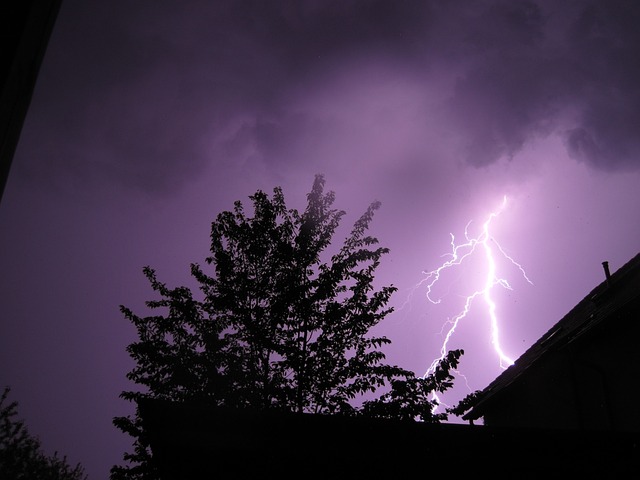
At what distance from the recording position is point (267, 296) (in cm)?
1003

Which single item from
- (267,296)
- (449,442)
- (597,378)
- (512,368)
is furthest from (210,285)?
(512,368)

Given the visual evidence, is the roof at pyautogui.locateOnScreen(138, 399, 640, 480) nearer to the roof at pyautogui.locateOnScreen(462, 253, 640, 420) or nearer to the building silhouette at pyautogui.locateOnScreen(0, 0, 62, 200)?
the building silhouette at pyautogui.locateOnScreen(0, 0, 62, 200)

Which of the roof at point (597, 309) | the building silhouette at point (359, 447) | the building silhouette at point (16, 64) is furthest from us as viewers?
the roof at point (597, 309)

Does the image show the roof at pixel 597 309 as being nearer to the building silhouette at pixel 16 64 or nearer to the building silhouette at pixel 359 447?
the building silhouette at pixel 359 447

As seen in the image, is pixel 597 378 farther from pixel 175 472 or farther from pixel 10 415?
pixel 10 415

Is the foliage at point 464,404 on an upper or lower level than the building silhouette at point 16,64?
upper

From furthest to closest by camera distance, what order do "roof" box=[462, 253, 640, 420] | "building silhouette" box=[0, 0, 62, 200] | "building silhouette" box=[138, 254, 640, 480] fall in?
"roof" box=[462, 253, 640, 420]
"building silhouette" box=[138, 254, 640, 480]
"building silhouette" box=[0, 0, 62, 200]

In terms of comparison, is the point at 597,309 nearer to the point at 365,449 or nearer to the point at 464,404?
the point at 464,404

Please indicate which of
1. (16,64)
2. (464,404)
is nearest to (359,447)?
(16,64)

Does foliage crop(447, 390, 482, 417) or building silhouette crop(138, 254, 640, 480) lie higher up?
foliage crop(447, 390, 482, 417)

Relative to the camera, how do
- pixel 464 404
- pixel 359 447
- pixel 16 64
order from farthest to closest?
pixel 464 404 → pixel 359 447 → pixel 16 64

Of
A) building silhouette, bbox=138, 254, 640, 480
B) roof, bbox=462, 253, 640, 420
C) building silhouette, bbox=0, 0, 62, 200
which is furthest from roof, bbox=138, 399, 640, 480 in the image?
roof, bbox=462, 253, 640, 420

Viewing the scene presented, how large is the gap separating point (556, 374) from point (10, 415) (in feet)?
150

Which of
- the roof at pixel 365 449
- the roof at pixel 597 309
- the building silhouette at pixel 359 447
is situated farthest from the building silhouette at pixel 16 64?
the roof at pixel 597 309
